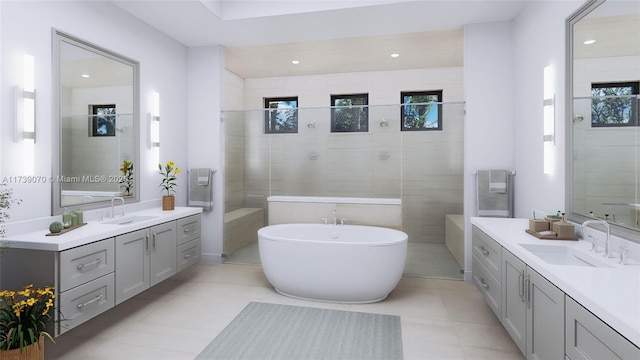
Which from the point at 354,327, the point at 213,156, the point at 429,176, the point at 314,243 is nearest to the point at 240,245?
the point at 213,156

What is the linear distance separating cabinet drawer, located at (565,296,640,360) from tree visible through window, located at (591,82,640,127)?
1.14 meters

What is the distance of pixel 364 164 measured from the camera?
Result: 13.1 feet

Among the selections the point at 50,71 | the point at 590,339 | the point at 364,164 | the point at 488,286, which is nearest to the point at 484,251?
the point at 488,286

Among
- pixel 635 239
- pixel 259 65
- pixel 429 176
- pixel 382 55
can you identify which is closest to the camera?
pixel 635 239

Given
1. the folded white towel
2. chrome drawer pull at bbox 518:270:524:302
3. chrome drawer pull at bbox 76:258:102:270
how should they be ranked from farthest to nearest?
the folded white towel, chrome drawer pull at bbox 76:258:102:270, chrome drawer pull at bbox 518:270:524:302

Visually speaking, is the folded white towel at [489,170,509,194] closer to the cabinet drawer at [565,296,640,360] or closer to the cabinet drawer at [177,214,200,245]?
the cabinet drawer at [565,296,640,360]

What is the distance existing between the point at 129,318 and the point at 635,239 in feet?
11.3

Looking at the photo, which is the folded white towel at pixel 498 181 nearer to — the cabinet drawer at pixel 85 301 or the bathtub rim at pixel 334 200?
the bathtub rim at pixel 334 200

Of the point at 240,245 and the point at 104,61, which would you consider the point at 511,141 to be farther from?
the point at 104,61

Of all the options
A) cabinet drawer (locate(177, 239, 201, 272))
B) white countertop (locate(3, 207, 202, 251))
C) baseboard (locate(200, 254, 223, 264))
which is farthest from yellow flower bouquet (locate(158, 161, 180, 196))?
baseboard (locate(200, 254, 223, 264))

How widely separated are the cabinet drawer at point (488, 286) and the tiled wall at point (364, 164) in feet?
3.38

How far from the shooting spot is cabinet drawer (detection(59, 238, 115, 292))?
209 cm

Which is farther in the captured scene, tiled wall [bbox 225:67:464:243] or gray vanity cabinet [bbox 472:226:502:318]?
tiled wall [bbox 225:67:464:243]

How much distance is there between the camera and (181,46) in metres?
4.23
